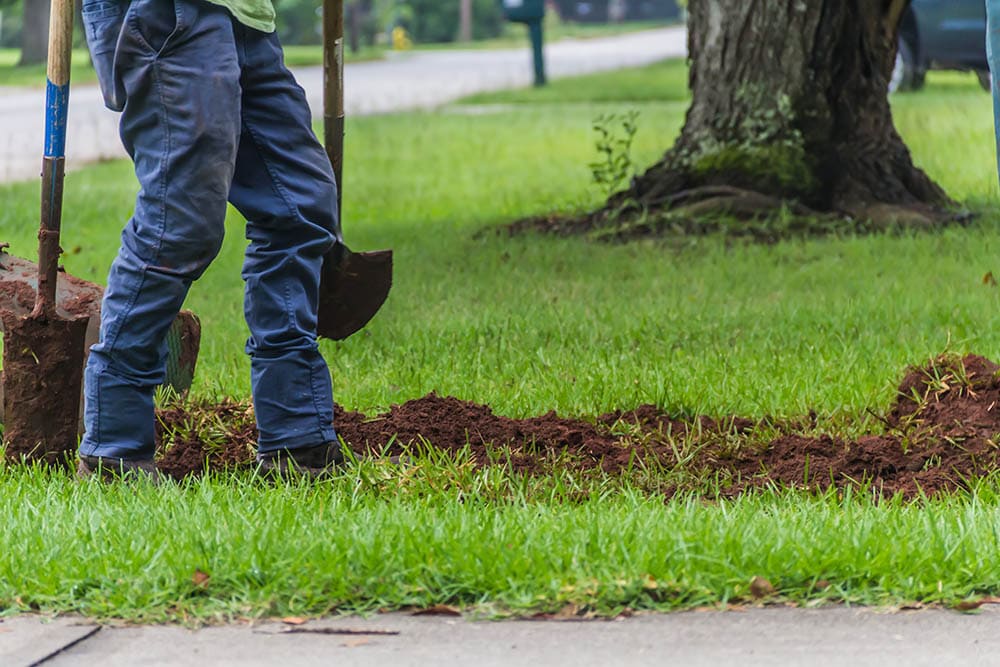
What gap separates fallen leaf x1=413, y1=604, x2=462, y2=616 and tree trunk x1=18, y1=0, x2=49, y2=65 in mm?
37766

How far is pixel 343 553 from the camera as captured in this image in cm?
326

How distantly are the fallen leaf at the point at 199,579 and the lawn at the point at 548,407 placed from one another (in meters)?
0.01

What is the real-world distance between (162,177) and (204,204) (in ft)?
0.38

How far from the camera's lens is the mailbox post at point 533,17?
84.0ft

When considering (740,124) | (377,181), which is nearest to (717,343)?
(740,124)

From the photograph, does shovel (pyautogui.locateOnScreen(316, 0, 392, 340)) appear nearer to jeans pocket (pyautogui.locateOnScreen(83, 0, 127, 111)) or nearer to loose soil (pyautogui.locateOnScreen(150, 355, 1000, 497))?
loose soil (pyautogui.locateOnScreen(150, 355, 1000, 497))

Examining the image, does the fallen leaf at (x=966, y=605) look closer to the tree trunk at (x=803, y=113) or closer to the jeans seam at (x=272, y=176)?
the jeans seam at (x=272, y=176)

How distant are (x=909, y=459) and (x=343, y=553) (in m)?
1.78

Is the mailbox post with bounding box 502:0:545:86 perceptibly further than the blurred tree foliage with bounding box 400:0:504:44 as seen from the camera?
No

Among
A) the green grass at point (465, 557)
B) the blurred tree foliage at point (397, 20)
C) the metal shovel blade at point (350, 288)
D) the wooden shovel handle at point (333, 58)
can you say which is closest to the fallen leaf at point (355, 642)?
the green grass at point (465, 557)

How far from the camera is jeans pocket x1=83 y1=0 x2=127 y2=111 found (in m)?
3.83

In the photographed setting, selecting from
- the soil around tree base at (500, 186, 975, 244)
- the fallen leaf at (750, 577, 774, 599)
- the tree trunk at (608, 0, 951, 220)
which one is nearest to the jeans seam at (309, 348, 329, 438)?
the fallen leaf at (750, 577, 774, 599)

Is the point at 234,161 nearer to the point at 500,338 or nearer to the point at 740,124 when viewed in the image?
the point at 500,338

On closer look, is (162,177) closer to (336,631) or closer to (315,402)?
(315,402)
